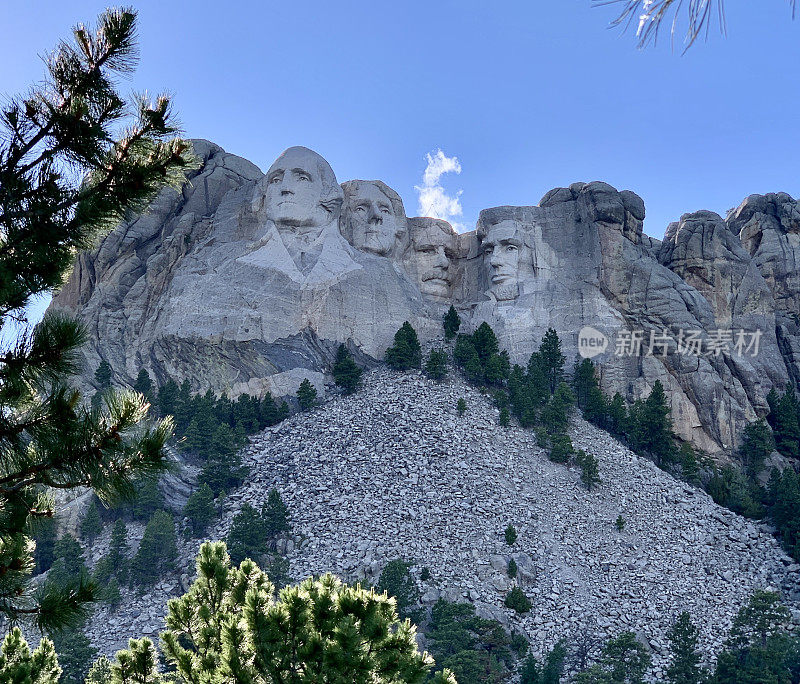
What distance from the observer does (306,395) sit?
43.2 meters

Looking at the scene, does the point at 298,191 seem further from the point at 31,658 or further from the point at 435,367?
the point at 31,658

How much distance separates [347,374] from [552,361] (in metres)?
10.8

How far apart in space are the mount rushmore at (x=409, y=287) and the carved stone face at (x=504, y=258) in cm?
9

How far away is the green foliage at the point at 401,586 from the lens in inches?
1136

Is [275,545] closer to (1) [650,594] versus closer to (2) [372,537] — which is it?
(2) [372,537]

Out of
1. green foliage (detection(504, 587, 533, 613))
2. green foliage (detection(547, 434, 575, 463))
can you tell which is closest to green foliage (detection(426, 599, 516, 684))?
green foliage (detection(504, 587, 533, 613))

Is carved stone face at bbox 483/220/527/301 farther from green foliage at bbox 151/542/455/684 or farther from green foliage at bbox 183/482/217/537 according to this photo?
green foliage at bbox 151/542/455/684

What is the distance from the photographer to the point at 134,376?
45.3m

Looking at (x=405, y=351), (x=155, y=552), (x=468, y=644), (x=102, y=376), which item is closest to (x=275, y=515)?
(x=155, y=552)

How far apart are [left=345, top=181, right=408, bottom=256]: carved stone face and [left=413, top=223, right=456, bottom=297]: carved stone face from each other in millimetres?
1602

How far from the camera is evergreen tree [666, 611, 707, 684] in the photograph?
26.8 m

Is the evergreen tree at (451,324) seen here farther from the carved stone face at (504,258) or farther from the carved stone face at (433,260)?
the carved stone face at (433,260)

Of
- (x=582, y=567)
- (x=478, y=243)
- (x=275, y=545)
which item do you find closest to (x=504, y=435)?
(x=582, y=567)

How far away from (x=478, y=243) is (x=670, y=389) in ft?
47.7
